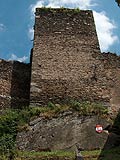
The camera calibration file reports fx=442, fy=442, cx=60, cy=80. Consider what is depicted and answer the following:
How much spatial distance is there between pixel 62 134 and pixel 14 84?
16.2ft

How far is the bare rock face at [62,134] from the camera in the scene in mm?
19938

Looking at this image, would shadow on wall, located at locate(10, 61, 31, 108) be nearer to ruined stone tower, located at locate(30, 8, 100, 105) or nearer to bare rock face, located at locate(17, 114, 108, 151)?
ruined stone tower, located at locate(30, 8, 100, 105)

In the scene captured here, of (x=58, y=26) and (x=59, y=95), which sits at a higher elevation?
(x=58, y=26)

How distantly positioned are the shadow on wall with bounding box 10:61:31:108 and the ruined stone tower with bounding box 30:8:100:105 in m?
1.29

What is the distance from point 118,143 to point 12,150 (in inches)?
185

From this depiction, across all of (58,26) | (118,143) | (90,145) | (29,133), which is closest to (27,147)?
(29,133)

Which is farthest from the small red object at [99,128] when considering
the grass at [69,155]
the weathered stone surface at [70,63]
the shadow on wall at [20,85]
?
the shadow on wall at [20,85]

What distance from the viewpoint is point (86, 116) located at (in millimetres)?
21281

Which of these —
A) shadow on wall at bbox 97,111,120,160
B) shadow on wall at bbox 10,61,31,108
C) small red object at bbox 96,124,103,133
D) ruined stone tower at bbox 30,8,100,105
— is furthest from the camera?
shadow on wall at bbox 10,61,31,108

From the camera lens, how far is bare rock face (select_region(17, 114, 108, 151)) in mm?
19938

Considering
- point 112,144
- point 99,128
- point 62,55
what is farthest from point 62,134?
point 62,55

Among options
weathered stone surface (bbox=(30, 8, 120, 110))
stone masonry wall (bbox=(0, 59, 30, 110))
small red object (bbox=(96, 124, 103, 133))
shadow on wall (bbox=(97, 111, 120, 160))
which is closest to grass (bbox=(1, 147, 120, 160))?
shadow on wall (bbox=(97, 111, 120, 160))

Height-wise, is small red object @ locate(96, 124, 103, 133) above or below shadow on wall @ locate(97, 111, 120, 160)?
above

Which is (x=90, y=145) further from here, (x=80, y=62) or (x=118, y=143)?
(x=80, y=62)
